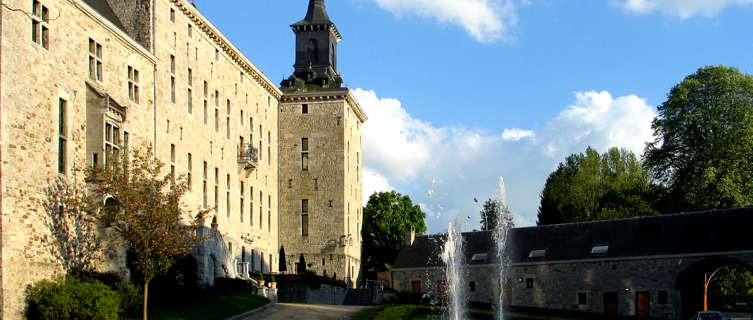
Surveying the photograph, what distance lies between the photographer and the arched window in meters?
75.2

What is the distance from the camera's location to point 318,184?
2734 inches

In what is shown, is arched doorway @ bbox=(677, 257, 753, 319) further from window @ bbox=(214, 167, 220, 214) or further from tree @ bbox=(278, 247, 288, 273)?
tree @ bbox=(278, 247, 288, 273)

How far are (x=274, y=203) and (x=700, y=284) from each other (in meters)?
32.3

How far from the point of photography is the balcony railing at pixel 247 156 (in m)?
60.2

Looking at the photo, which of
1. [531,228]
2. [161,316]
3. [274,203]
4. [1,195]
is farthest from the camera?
[274,203]

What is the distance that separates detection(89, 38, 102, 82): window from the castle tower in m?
33.4

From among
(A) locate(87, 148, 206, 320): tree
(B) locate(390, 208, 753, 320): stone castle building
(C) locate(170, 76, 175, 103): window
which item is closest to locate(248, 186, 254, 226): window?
(B) locate(390, 208, 753, 320): stone castle building

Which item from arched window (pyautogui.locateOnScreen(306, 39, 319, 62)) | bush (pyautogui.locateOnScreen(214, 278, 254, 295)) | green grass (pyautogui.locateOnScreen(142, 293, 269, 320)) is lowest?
green grass (pyautogui.locateOnScreen(142, 293, 269, 320))

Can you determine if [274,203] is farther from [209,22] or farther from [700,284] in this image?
[700,284]

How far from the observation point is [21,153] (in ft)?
97.1

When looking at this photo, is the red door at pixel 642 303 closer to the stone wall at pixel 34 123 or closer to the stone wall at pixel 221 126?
the stone wall at pixel 221 126

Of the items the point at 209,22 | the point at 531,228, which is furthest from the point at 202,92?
the point at 531,228

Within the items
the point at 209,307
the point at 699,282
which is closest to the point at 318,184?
the point at 699,282

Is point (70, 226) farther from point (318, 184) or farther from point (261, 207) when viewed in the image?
point (318, 184)
